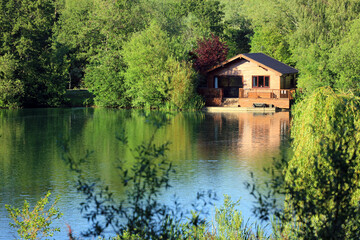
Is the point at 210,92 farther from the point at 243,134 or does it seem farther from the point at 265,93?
the point at 243,134

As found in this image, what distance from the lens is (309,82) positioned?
57.9m

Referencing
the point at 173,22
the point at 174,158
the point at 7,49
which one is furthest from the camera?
the point at 173,22

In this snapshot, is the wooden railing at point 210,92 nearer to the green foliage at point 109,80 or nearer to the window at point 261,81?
the window at point 261,81

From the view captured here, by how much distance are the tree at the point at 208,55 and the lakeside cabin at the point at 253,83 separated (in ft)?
5.03

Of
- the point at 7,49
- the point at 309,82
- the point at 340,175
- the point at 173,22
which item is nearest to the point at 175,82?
the point at 309,82

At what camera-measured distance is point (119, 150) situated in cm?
3484

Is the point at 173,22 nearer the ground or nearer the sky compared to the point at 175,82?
nearer the sky

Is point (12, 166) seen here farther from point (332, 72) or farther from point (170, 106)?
point (332, 72)

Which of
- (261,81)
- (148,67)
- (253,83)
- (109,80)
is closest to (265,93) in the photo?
(253,83)

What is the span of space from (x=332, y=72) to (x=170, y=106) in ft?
55.2

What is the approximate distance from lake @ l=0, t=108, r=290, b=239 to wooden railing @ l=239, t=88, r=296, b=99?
16.8 ft

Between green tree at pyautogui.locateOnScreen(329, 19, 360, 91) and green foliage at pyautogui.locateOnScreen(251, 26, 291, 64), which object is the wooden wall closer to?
green tree at pyautogui.locateOnScreen(329, 19, 360, 91)

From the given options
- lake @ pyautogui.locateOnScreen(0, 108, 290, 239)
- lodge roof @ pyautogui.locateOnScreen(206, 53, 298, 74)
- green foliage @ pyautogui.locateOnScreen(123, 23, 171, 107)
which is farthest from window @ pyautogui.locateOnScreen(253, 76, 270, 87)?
green foliage @ pyautogui.locateOnScreen(123, 23, 171, 107)

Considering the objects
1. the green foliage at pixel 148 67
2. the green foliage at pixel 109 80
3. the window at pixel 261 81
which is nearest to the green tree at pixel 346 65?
the window at pixel 261 81
